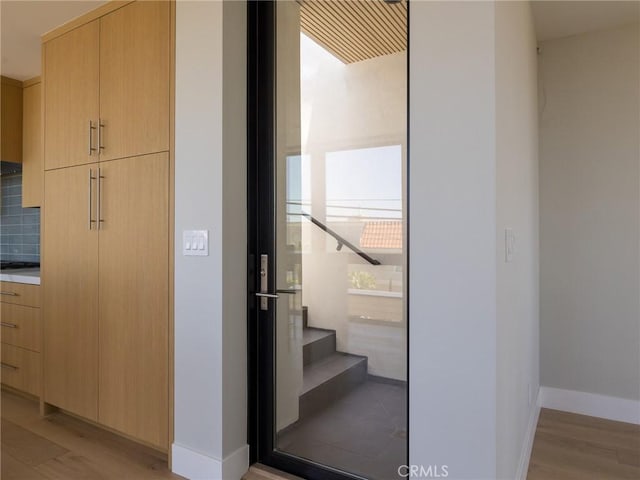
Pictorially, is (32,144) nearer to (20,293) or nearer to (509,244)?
(20,293)

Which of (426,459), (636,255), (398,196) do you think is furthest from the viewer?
(636,255)

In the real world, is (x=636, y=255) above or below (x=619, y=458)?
above

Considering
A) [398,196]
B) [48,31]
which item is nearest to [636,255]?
[398,196]

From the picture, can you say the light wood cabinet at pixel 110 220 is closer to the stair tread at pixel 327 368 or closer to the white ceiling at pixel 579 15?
the stair tread at pixel 327 368

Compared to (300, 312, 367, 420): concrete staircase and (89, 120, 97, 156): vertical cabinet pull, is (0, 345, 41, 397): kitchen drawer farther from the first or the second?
(300, 312, 367, 420): concrete staircase

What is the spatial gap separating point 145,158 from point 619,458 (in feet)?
10.3

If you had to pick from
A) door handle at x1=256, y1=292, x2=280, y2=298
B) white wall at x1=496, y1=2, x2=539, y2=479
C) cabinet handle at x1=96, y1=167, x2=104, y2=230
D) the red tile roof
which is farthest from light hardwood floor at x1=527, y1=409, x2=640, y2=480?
cabinet handle at x1=96, y1=167, x2=104, y2=230

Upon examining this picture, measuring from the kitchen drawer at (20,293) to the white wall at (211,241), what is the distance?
158 centimetres

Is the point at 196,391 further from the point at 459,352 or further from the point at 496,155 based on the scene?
the point at 496,155

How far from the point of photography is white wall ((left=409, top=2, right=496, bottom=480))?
1401mm

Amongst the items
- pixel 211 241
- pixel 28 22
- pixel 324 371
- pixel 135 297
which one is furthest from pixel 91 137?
pixel 324 371

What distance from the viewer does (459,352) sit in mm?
1446

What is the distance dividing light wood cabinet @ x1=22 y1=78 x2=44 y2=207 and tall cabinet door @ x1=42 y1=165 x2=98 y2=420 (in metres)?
0.99

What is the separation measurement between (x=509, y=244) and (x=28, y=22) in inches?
126
